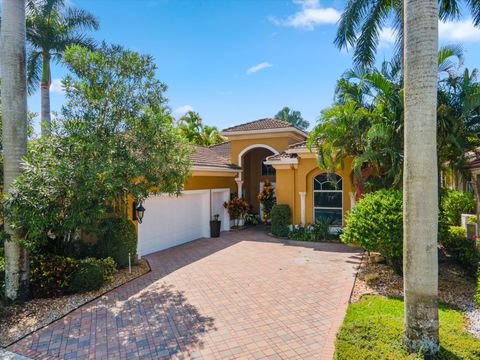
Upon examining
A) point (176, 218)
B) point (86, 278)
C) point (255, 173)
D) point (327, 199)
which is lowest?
point (86, 278)

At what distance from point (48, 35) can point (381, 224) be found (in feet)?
60.8

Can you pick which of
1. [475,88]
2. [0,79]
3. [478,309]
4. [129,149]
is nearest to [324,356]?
[478,309]

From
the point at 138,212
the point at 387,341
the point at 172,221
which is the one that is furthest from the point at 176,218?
the point at 387,341

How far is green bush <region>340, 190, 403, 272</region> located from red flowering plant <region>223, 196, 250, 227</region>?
33.8 ft

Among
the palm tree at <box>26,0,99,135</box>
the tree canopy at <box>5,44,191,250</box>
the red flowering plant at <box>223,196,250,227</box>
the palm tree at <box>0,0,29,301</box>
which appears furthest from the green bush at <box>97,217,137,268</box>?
the palm tree at <box>26,0,99,135</box>

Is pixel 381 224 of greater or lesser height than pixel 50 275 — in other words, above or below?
above

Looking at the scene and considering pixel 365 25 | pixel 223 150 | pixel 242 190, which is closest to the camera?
pixel 365 25

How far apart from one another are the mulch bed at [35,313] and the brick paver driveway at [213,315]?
0.29 meters

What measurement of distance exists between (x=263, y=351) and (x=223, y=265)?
5.79 meters

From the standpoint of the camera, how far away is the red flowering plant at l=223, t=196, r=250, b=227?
18625 mm

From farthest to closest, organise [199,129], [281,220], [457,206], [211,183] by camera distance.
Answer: [199,129], [211,183], [281,220], [457,206]

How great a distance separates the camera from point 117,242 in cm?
1030

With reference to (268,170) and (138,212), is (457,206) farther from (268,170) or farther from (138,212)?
(138,212)

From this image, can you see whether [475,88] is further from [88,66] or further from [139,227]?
[139,227]
